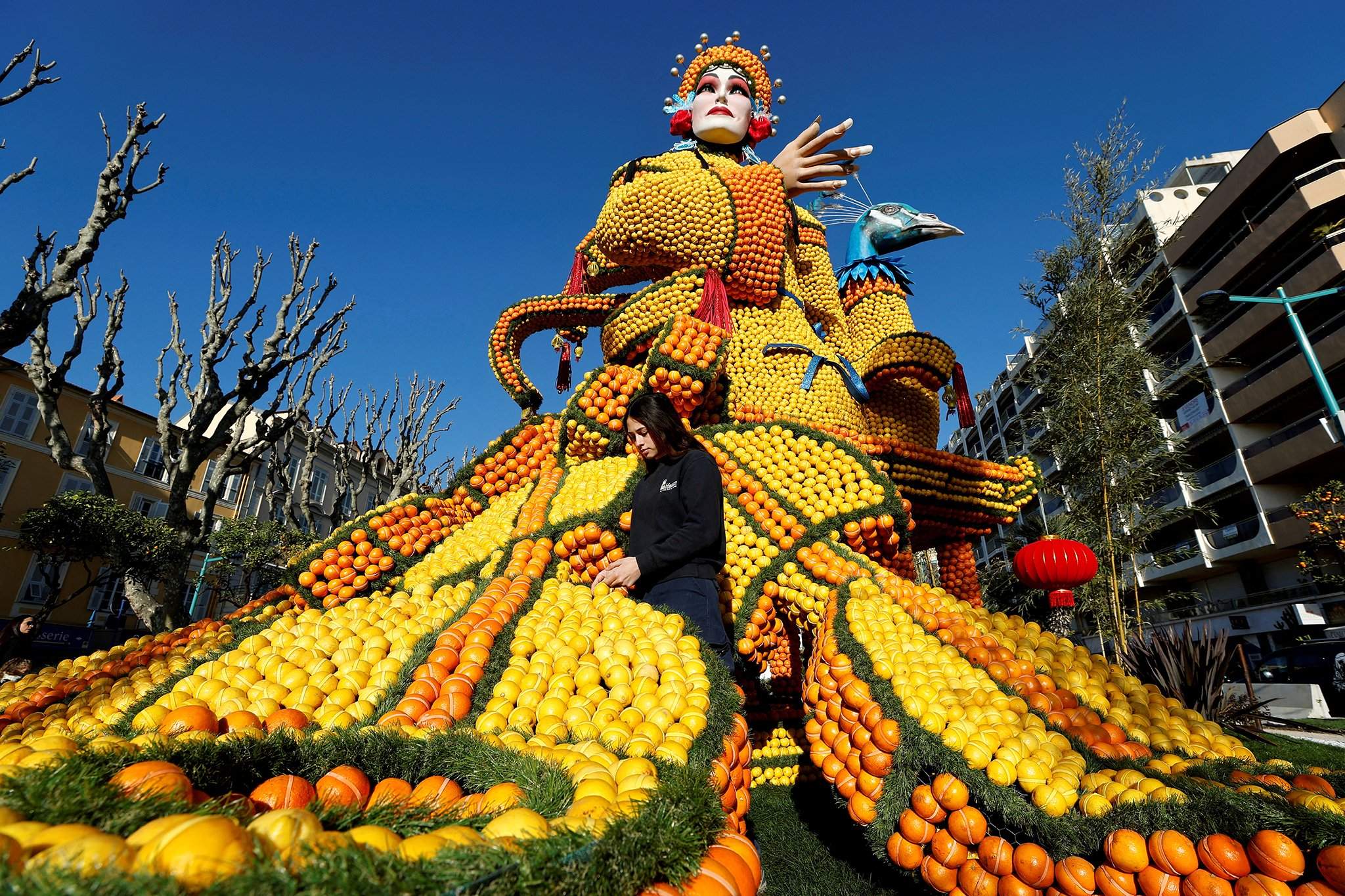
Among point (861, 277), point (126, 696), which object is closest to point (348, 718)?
point (126, 696)

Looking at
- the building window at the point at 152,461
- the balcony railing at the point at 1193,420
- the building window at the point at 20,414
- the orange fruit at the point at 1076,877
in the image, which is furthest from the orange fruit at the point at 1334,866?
the balcony railing at the point at 1193,420

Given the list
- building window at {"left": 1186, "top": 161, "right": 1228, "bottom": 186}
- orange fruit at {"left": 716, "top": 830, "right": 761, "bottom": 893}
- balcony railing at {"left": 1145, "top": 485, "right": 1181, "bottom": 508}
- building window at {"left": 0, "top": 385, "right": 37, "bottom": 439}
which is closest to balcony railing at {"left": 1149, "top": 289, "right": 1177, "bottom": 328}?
building window at {"left": 1186, "top": 161, "right": 1228, "bottom": 186}

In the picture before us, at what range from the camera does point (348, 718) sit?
88.2 inches

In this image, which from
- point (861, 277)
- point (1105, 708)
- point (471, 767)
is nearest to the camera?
point (471, 767)

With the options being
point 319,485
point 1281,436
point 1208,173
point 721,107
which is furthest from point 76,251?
point 1208,173

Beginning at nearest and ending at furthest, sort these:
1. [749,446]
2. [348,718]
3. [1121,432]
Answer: [348,718]
[749,446]
[1121,432]

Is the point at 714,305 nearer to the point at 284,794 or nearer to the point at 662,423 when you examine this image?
the point at 662,423

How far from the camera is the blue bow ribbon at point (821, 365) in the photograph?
19.9ft

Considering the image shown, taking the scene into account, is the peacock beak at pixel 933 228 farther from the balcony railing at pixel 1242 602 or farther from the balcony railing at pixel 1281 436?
the balcony railing at pixel 1281 436

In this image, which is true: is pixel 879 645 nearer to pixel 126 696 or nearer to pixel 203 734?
pixel 203 734

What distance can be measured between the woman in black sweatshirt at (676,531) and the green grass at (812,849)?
1.16 metres

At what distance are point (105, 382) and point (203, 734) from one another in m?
16.7

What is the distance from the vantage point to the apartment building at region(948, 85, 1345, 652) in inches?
859

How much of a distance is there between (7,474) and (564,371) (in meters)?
23.6
